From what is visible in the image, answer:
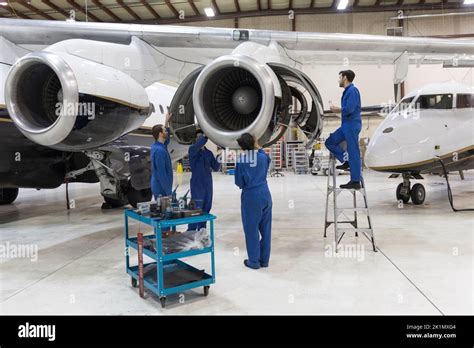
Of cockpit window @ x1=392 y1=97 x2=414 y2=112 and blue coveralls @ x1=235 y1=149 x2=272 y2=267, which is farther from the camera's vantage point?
cockpit window @ x1=392 y1=97 x2=414 y2=112

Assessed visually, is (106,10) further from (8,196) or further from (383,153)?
(383,153)

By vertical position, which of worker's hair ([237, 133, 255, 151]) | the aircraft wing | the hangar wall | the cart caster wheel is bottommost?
the cart caster wheel

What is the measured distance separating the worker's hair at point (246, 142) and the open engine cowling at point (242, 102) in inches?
4.0

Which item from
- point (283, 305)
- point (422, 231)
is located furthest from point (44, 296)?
point (422, 231)

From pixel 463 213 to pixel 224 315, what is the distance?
630 cm

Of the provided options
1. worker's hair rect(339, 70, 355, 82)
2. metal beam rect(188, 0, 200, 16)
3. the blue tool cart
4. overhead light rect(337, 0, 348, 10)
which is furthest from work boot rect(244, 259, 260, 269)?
overhead light rect(337, 0, 348, 10)

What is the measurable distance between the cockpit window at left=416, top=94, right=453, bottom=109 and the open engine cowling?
13.8 ft

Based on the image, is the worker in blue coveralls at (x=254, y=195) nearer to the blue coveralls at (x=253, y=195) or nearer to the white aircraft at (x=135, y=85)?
the blue coveralls at (x=253, y=195)

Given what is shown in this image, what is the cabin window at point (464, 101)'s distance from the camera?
857cm

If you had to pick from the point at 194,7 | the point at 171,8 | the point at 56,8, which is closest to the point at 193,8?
the point at 194,7

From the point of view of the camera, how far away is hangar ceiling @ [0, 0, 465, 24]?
65.1ft

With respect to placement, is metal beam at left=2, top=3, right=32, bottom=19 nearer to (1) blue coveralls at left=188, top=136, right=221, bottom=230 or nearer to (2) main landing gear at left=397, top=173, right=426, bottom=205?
(1) blue coveralls at left=188, top=136, right=221, bottom=230

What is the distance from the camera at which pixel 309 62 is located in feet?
23.3
